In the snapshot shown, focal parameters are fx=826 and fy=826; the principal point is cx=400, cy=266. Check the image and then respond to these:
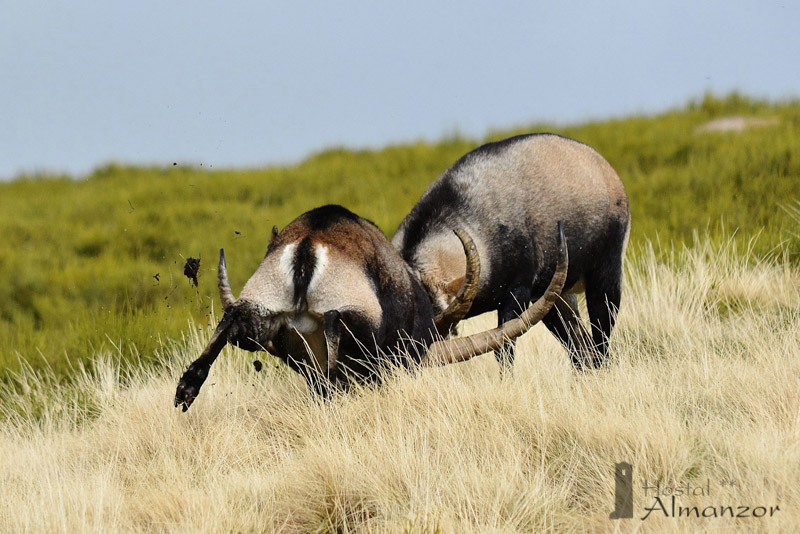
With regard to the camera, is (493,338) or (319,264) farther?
(493,338)

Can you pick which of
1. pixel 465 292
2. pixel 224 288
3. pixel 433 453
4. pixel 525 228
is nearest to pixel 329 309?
pixel 224 288

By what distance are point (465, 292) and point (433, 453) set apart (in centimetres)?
103

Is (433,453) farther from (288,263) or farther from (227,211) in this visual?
(227,211)

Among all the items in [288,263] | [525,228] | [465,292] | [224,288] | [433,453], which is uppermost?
[288,263]

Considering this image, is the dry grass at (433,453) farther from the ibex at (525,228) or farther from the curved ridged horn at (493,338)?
the ibex at (525,228)

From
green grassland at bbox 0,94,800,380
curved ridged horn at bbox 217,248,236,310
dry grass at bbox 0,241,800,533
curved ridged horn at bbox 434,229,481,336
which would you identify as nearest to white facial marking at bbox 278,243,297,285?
curved ridged horn at bbox 217,248,236,310

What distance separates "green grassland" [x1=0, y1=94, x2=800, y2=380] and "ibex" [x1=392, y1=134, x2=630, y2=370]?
64.8 inches

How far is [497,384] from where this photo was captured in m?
4.25

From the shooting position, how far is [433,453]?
3535 millimetres

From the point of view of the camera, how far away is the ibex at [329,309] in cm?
342

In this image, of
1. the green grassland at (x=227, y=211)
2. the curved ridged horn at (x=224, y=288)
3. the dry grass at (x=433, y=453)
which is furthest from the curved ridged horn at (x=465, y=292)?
the green grassland at (x=227, y=211)

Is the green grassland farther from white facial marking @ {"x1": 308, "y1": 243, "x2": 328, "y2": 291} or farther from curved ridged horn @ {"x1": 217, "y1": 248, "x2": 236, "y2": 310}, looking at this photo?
white facial marking @ {"x1": 308, "y1": 243, "x2": 328, "y2": 291}

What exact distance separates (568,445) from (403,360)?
926 mm

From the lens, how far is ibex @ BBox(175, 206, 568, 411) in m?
Result: 3.42
